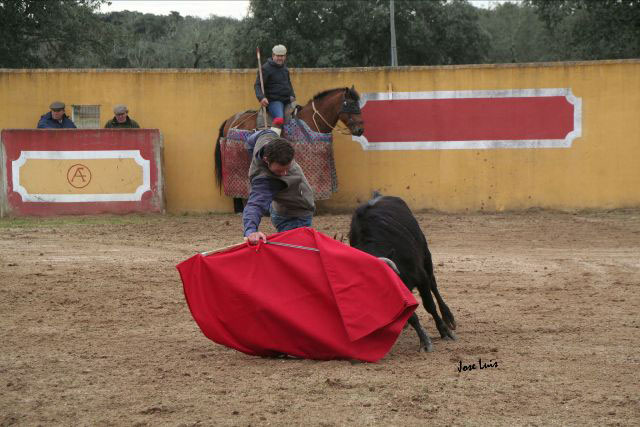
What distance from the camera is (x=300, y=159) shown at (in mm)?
14188

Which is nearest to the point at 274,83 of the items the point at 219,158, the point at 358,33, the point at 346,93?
the point at 346,93

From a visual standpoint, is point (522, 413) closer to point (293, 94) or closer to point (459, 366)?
point (459, 366)

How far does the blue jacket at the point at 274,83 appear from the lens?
1402cm

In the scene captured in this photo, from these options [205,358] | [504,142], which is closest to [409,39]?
[504,142]

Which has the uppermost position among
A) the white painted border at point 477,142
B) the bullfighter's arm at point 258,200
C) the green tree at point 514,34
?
the green tree at point 514,34

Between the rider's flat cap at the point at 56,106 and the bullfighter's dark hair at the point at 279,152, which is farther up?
the rider's flat cap at the point at 56,106

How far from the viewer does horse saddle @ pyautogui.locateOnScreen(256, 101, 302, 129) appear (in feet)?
45.8

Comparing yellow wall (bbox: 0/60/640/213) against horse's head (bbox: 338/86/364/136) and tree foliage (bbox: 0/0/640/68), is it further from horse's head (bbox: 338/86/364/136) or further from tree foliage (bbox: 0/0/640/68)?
tree foliage (bbox: 0/0/640/68)

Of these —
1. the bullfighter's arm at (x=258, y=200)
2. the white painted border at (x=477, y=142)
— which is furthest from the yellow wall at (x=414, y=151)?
the bullfighter's arm at (x=258, y=200)

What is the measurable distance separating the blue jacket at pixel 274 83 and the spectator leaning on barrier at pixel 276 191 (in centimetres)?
700

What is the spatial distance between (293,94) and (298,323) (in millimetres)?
8515

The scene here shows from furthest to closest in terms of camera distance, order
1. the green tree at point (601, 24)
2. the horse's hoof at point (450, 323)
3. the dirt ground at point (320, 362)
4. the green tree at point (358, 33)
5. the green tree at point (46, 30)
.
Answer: the green tree at point (358, 33), the green tree at point (601, 24), the green tree at point (46, 30), the horse's hoof at point (450, 323), the dirt ground at point (320, 362)

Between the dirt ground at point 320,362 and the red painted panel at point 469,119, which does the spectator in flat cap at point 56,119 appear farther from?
the red painted panel at point 469,119

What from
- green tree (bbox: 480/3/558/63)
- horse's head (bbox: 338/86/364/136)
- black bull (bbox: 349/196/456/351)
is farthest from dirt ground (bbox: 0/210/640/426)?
green tree (bbox: 480/3/558/63)
